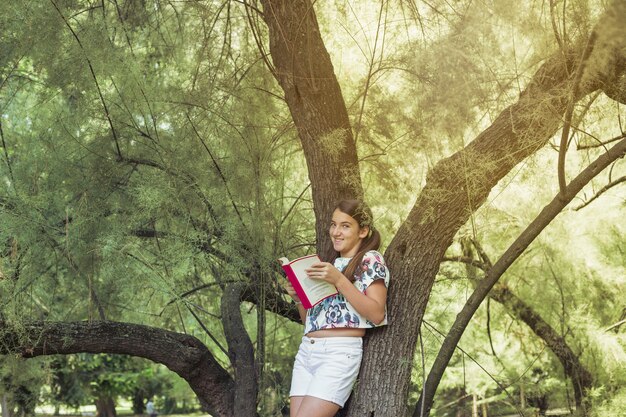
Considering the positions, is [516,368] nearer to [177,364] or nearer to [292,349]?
[292,349]

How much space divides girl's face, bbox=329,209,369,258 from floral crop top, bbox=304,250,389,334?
0.31 feet

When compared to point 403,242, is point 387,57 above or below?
above

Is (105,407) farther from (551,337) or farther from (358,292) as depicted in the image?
(358,292)

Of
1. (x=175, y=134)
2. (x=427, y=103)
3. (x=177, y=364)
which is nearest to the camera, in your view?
(x=427, y=103)

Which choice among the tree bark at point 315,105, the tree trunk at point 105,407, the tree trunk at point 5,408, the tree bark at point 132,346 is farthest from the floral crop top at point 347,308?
the tree trunk at point 105,407

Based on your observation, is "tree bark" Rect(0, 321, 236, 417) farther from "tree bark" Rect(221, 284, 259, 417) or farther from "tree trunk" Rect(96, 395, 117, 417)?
"tree trunk" Rect(96, 395, 117, 417)

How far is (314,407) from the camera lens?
290cm

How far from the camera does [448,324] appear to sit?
7465mm

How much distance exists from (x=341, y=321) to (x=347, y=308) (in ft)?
0.17

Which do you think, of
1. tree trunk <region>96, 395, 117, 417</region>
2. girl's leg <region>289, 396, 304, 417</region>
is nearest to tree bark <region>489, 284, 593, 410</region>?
girl's leg <region>289, 396, 304, 417</region>

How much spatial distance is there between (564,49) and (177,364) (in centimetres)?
226

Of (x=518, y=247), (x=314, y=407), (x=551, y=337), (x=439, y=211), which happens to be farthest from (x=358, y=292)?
(x=551, y=337)

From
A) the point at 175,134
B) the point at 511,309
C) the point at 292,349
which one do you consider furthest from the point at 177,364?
the point at 511,309

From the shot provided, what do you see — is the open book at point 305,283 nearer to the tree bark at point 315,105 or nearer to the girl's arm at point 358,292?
the girl's arm at point 358,292
